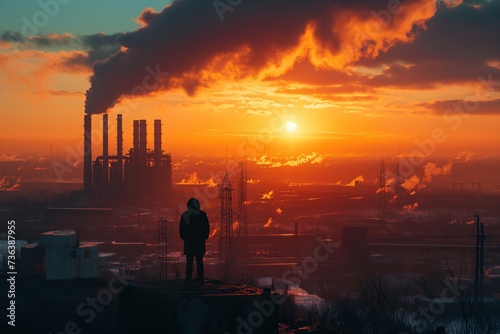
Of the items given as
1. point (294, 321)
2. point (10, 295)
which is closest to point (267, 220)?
point (10, 295)

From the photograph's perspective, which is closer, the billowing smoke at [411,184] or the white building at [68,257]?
the white building at [68,257]

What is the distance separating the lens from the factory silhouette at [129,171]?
51.6 metres

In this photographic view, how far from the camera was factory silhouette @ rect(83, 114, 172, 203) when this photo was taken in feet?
169

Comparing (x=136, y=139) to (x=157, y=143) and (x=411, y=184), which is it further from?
(x=411, y=184)

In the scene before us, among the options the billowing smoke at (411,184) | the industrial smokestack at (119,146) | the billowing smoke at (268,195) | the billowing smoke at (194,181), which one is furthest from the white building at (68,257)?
the billowing smoke at (411,184)

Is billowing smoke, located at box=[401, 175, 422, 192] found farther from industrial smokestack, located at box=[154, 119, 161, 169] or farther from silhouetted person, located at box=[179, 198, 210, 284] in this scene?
silhouetted person, located at box=[179, 198, 210, 284]

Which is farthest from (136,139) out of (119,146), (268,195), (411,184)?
(411,184)

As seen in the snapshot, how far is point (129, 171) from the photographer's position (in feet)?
172

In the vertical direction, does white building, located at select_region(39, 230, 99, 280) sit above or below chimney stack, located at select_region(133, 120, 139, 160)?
below

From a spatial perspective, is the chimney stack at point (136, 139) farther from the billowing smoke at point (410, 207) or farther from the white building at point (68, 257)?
the white building at point (68, 257)

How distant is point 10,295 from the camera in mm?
12227

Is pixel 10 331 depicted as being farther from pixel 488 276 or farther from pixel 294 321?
pixel 488 276

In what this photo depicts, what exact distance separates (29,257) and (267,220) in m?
32.9

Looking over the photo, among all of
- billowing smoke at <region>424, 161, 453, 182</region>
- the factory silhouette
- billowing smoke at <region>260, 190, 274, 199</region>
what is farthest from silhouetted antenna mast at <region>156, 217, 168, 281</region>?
billowing smoke at <region>424, 161, 453, 182</region>
